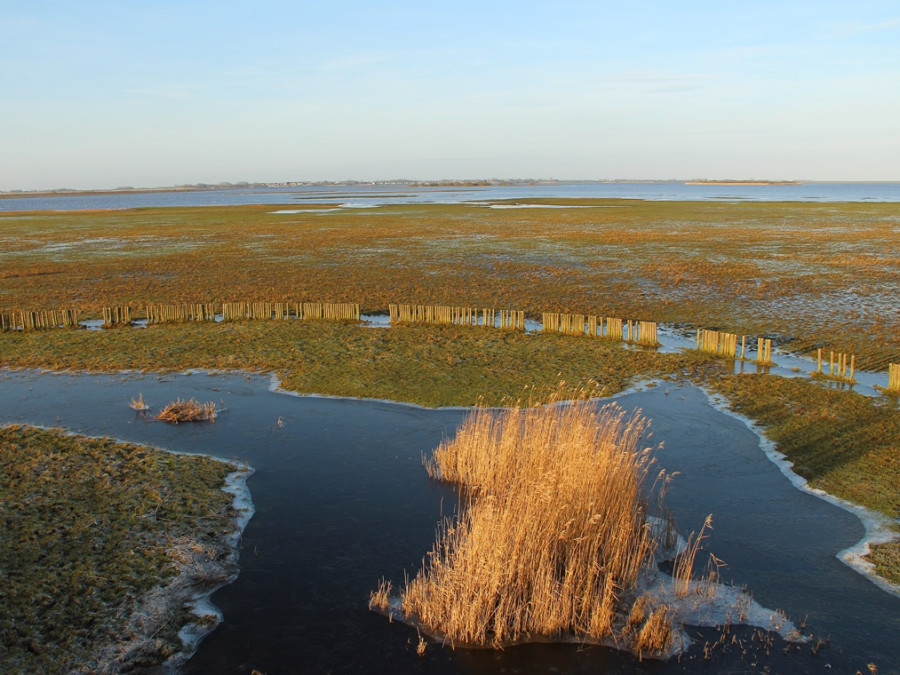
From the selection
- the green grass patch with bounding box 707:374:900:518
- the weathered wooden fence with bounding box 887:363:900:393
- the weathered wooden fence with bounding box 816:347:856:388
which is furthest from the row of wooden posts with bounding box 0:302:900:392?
the weathered wooden fence with bounding box 887:363:900:393

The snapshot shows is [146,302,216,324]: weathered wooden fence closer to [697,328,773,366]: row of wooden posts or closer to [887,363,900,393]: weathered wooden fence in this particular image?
[697,328,773,366]: row of wooden posts

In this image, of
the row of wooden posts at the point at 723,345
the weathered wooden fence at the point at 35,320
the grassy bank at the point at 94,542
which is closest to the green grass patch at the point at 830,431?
the row of wooden posts at the point at 723,345

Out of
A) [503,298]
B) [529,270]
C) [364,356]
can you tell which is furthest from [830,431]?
[529,270]

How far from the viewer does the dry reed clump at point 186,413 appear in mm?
18297

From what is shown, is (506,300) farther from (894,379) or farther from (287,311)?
(894,379)

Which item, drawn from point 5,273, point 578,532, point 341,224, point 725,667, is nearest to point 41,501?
point 578,532

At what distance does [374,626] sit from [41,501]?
745 cm

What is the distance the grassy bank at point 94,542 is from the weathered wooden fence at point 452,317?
15549 mm

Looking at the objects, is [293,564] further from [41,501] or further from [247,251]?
[247,251]

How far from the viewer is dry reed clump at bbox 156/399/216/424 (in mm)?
18297

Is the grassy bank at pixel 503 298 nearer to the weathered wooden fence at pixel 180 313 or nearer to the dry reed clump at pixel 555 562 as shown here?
the weathered wooden fence at pixel 180 313

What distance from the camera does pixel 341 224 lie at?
81.3m

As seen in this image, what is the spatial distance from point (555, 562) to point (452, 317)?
20.2 m

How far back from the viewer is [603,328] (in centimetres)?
2858
